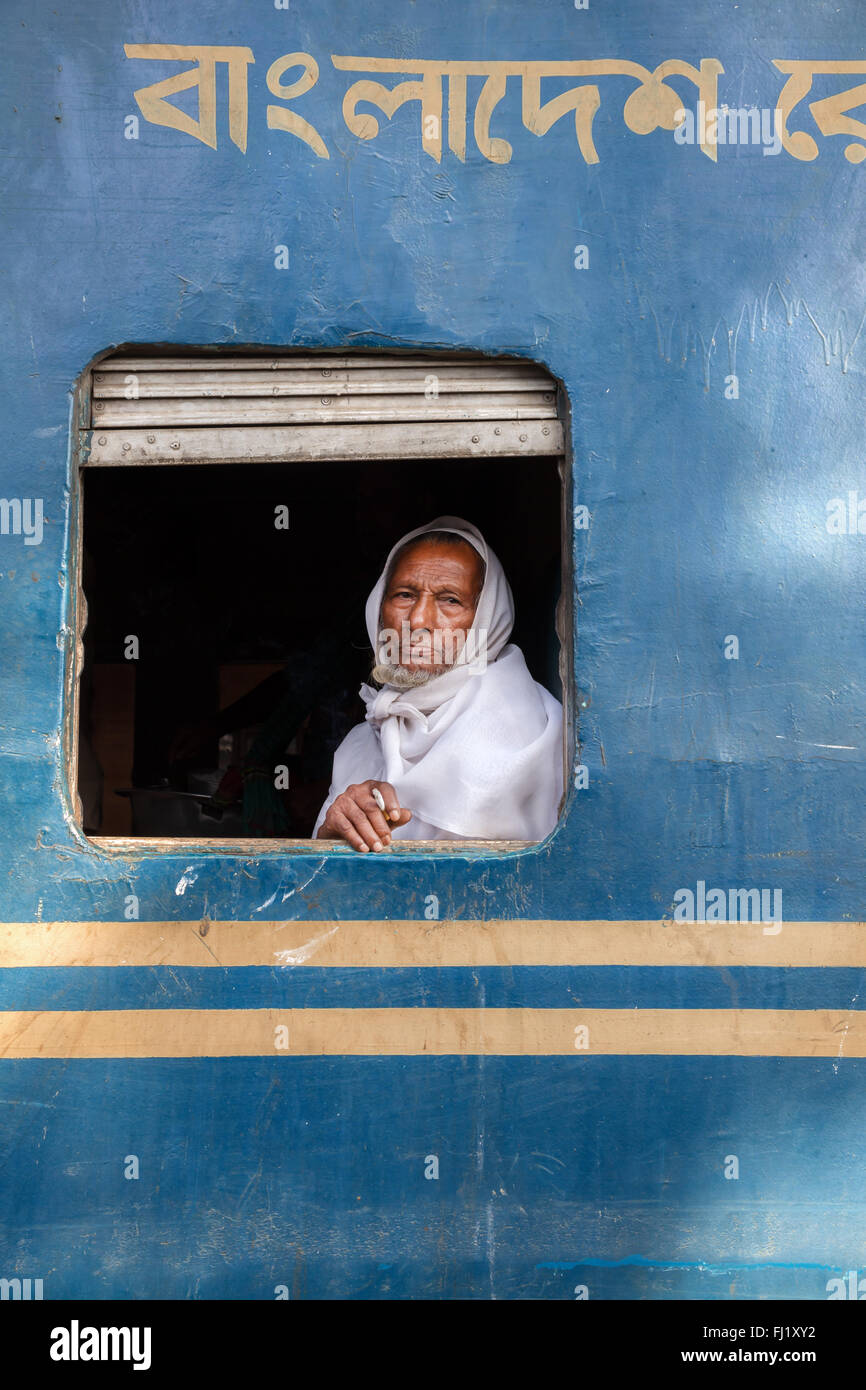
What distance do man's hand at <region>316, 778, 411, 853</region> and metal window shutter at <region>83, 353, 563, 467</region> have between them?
0.72 m

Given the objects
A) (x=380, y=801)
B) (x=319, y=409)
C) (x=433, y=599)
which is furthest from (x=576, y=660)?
(x=319, y=409)

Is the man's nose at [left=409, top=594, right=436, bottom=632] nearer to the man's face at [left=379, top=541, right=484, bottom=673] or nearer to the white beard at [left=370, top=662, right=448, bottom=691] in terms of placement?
the man's face at [left=379, top=541, right=484, bottom=673]

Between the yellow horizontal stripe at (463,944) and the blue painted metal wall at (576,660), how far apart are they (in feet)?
0.09

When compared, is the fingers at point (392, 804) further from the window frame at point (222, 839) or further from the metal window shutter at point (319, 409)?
the metal window shutter at point (319, 409)

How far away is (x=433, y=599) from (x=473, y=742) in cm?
43

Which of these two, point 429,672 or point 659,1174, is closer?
point 659,1174

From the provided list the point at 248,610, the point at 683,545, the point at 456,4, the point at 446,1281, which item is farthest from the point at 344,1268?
the point at 248,610

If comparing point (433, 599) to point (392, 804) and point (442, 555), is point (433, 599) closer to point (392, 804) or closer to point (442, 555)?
point (442, 555)

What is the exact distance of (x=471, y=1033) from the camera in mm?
2242

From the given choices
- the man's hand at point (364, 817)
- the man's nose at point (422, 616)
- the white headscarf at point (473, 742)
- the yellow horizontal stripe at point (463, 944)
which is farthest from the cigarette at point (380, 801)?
the man's nose at point (422, 616)

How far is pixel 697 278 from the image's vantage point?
92.6 inches

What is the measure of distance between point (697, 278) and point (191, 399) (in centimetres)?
110

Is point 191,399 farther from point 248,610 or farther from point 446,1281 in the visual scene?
point 248,610

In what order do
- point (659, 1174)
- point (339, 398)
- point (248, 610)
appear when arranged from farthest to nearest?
point (248, 610), point (339, 398), point (659, 1174)
